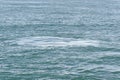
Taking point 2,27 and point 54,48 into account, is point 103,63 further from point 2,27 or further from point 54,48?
point 2,27

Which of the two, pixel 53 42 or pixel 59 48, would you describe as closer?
pixel 59 48

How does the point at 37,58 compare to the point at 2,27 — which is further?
the point at 2,27

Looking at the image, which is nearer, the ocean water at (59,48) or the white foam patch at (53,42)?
the ocean water at (59,48)

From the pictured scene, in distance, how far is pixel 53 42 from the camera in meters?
65.1

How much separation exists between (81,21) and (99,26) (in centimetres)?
831

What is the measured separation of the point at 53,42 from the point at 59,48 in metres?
4.09

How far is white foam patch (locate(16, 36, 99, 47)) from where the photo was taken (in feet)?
208

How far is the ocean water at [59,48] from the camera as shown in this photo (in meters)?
49.0

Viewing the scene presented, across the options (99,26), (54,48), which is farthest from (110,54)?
(99,26)

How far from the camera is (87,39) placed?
6812 cm

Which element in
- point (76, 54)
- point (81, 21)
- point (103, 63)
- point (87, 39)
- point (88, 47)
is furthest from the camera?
point (81, 21)

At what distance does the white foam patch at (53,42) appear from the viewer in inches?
2491

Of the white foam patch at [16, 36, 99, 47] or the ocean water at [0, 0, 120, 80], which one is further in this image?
the white foam patch at [16, 36, 99, 47]

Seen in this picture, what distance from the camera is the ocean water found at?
161 ft
